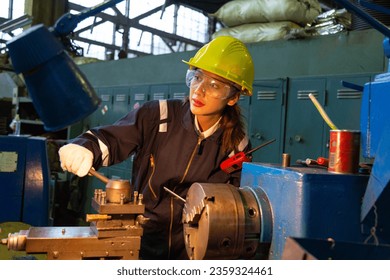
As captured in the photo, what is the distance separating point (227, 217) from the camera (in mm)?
819

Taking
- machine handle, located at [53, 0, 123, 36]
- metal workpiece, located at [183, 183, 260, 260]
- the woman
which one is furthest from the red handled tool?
machine handle, located at [53, 0, 123, 36]

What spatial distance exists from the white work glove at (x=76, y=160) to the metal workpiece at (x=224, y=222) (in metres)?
0.37

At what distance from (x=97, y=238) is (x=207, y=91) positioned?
0.59 meters

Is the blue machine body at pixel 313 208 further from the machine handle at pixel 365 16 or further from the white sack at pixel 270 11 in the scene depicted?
the white sack at pixel 270 11

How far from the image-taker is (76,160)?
1085 mm

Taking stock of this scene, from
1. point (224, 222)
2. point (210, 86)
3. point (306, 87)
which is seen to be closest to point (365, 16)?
point (210, 86)

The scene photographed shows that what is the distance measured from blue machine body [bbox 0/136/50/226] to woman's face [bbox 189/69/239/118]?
80 cm

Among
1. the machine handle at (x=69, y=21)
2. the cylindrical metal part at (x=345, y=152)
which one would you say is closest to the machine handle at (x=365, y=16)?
the cylindrical metal part at (x=345, y=152)

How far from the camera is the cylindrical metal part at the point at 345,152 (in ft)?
2.79

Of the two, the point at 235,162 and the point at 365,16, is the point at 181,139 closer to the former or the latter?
the point at 235,162

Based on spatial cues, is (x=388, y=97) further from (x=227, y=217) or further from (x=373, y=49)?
(x=373, y=49)

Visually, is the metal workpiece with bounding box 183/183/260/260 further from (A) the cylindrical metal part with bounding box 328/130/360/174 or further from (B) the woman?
(B) the woman

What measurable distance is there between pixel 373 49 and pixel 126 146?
5.25 ft

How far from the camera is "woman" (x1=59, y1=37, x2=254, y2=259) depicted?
127 cm
